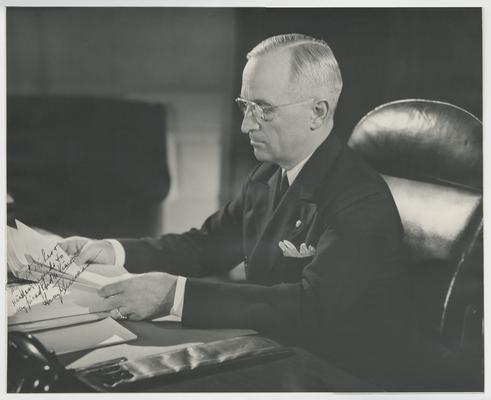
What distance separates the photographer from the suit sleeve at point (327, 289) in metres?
1.17

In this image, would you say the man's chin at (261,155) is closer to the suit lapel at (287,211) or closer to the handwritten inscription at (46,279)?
the suit lapel at (287,211)

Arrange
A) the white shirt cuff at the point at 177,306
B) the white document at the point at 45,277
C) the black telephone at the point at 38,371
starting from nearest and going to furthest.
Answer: the black telephone at the point at 38,371 → the white shirt cuff at the point at 177,306 → the white document at the point at 45,277

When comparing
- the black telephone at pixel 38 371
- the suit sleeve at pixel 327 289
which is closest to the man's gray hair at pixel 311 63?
the suit sleeve at pixel 327 289

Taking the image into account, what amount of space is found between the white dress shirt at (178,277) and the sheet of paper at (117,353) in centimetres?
10

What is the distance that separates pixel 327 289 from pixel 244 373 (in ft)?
0.91

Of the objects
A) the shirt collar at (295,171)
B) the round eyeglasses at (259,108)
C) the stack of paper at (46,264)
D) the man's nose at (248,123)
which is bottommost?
the stack of paper at (46,264)

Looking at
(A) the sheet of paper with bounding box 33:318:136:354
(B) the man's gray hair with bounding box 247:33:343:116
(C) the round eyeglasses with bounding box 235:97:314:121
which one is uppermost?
(B) the man's gray hair with bounding box 247:33:343:116

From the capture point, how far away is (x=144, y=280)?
4.11 feet

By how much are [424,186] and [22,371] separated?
989 mm

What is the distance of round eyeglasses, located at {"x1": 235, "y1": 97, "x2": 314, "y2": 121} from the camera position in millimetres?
1283

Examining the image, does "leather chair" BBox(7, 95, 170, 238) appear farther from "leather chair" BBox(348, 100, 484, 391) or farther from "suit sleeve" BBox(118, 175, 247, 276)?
"leather chair" BBox(348, 100, 484, 391)

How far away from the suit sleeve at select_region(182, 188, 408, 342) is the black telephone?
259 mm

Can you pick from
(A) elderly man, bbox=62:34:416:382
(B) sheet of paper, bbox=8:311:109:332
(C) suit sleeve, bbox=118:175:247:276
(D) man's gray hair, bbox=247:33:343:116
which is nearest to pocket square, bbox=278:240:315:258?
(A) elderly man, bbox=62:34:416:382

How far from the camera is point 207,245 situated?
1343mm
